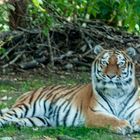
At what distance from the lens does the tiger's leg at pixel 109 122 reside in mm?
6301

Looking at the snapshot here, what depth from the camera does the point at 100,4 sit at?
32.8 ft

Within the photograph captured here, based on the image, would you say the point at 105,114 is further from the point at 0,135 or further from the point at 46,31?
the point at 46,31

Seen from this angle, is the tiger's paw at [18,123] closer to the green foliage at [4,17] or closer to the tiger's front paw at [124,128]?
the tiger's front paw at [124,128]

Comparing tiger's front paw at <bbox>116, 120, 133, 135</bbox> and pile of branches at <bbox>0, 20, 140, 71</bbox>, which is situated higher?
pile of branches at <bbox>0, 20, 140, 71</bbox>

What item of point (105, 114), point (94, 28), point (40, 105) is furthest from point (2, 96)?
point (94, 28)

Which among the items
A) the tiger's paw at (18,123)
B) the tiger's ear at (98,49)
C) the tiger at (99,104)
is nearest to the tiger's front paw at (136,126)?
the tiger at (99,104)

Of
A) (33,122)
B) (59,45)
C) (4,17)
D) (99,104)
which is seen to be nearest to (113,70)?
(99,104)

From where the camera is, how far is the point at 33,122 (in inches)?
270

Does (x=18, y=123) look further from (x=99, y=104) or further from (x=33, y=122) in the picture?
(x=99, y=104)

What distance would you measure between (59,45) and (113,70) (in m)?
5.95

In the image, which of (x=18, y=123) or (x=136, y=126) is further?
(x=18, y=123)

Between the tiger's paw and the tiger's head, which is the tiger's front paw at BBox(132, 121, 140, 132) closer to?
the tiger's head

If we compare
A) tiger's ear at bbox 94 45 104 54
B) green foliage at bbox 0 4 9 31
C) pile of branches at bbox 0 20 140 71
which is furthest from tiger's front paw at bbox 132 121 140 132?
pile of branches at bbox 0 20 140 71

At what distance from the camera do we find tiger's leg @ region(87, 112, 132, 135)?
20.7 feet
